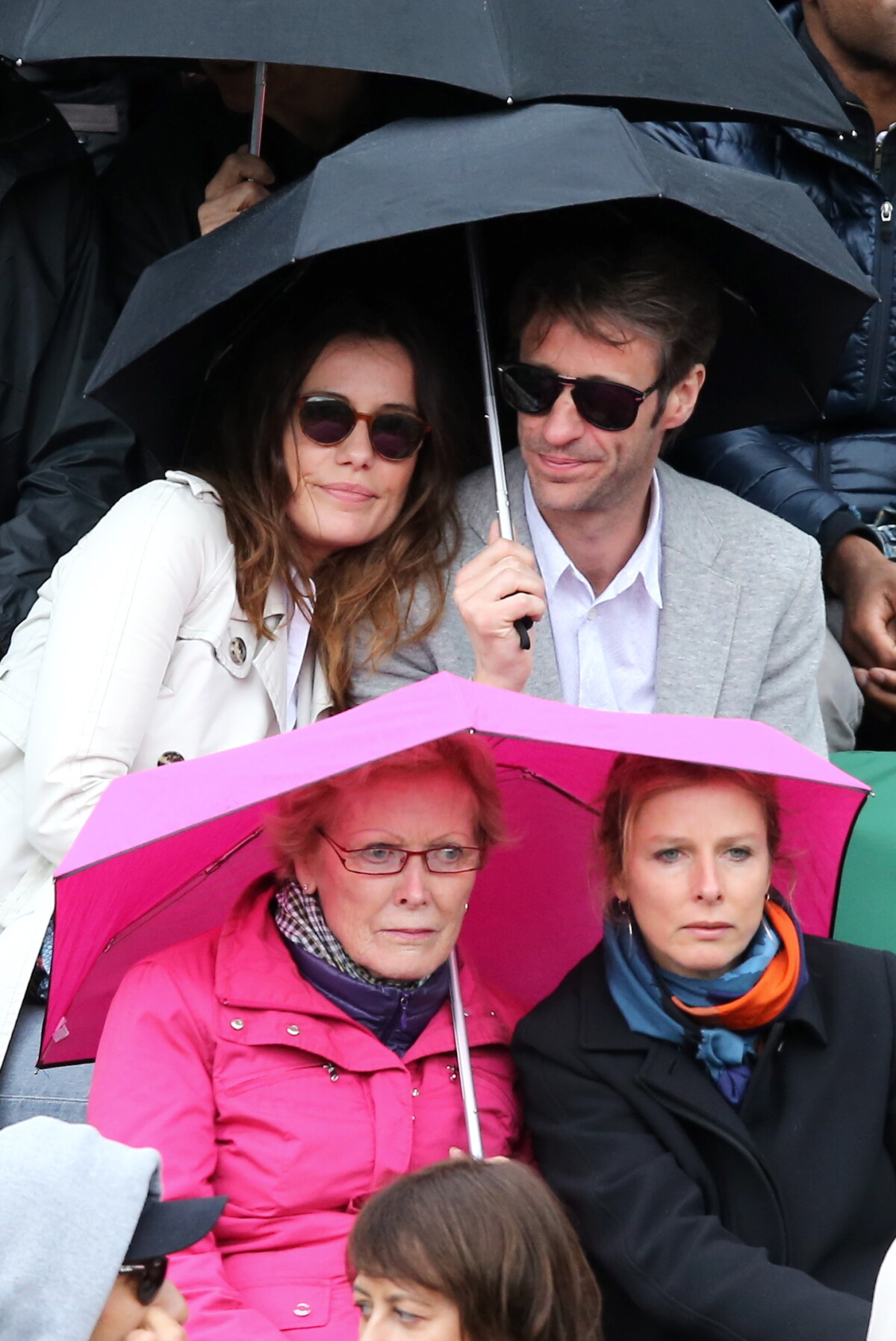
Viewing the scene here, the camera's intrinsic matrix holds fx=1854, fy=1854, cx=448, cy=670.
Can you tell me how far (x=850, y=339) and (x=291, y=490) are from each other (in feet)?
5.68

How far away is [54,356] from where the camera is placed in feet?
14.8

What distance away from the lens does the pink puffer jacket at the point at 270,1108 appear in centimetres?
279

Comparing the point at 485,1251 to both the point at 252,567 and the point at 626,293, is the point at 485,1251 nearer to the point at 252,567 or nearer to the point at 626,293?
the point at 252,567

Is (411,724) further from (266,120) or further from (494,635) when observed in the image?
(266,120)

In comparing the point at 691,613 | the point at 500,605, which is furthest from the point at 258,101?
the point at 691,613

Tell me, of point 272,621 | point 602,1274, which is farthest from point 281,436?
point 602,1274

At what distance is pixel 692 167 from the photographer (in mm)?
3479

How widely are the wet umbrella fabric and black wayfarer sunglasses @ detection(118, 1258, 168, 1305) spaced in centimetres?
54

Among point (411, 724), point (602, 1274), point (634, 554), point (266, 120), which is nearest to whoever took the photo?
point (411, 724)

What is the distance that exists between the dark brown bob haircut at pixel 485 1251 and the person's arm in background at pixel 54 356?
225cm

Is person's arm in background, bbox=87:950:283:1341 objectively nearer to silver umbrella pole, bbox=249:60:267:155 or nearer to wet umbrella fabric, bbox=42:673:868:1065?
wet umbrella fabric, bbox=42:673:868:1065

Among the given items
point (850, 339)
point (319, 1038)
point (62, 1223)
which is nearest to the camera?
point (62, 1223)

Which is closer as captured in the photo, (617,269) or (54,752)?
(54,752)

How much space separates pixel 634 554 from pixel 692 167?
89cm
